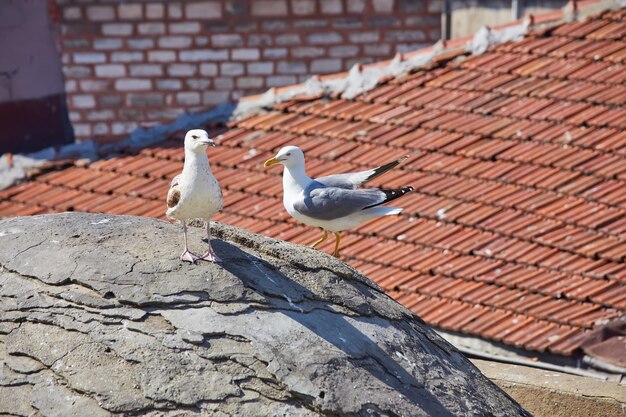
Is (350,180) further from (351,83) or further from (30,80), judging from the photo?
(30,80)

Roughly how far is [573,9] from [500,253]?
3382 mm

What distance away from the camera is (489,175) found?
797 centimetres

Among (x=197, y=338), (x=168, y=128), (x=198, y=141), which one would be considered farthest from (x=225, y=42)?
(x=197, y=338)

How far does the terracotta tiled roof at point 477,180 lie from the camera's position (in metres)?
6.71

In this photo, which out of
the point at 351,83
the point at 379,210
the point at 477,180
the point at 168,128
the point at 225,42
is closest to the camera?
the point at 379,210

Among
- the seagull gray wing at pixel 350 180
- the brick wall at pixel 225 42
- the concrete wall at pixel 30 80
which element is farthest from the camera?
the brick wall at pixel 225 42

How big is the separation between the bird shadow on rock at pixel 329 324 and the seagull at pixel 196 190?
16cm

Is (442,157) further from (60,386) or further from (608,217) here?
(60,386)

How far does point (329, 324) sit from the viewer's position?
403cm

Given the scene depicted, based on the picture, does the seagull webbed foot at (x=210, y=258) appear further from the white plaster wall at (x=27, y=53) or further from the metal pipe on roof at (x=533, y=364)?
the white plaster wall at (x=27, y=53)

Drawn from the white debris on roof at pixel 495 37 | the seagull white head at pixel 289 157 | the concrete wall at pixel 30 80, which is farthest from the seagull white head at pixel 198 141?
the concrete wall at pixel 30 80

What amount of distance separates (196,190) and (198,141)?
7.1 inches

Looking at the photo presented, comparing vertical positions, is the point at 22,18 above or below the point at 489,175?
above

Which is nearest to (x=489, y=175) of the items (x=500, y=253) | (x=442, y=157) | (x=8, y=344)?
(x=442, y=157)
